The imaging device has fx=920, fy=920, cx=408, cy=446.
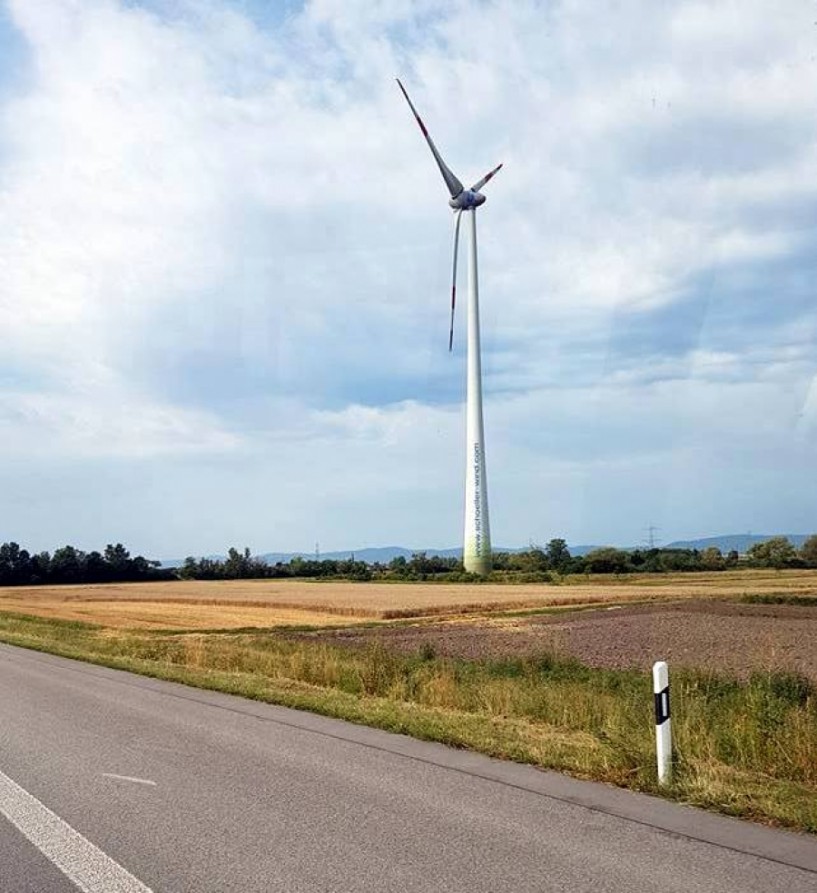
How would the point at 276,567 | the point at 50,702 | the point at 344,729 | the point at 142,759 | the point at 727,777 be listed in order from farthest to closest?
the point at 276,567 < the point at 50,702 < the point at 344,729 < the point at 142,759 < the point at 727,777

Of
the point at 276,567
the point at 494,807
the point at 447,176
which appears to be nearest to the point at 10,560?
the point at 276,567

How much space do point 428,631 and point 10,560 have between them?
122 m

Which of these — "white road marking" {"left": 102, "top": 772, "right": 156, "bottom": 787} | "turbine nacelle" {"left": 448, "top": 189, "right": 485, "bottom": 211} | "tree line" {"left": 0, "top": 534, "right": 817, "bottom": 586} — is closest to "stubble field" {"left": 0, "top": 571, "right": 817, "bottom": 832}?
"white road marking" {"left": 102, "top": 772, "right": 156, "bottom": 787}

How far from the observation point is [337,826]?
6.93 metres

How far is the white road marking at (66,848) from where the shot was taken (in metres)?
5.62

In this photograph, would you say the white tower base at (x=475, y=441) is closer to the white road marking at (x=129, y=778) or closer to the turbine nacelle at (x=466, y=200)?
the turbine nacelle at (x=466, y=200)

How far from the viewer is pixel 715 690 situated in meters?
14.7

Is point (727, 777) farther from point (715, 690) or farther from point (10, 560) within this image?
point (10, 560)

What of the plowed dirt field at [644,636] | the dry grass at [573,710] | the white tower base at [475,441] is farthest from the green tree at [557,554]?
the dry grass at [573,710]

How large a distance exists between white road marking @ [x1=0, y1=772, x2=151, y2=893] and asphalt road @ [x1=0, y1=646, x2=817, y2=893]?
17mm

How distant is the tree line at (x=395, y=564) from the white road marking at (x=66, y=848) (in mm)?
106674

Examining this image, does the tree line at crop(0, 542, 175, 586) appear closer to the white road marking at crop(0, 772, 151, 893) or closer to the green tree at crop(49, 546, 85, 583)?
the green tree at crop(49, 546, 85, 583)

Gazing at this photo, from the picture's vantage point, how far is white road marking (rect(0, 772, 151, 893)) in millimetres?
5625

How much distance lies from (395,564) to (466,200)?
84574 millimetres
